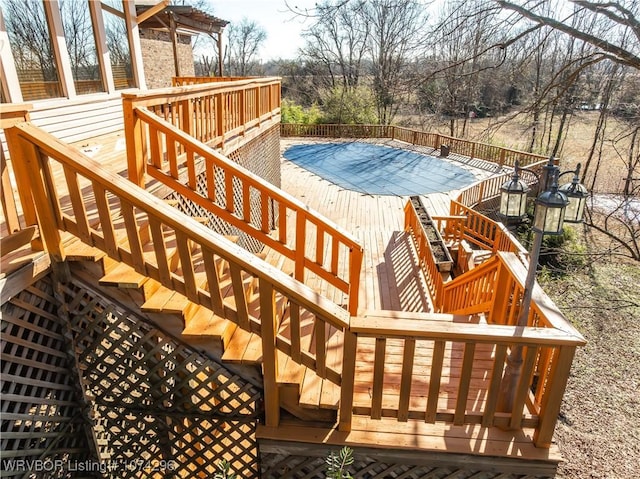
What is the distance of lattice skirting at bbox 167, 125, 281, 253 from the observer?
4977 millimetres

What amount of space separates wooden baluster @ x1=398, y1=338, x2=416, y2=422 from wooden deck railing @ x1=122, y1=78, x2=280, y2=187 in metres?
2.67

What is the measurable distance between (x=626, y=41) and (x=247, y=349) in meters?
10.0

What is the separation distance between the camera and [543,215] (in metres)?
2.44

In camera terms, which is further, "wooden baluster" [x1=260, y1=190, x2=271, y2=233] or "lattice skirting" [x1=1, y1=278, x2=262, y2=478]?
"wooden baluster" [x1=260, y1=190, x2=271, y2=233]

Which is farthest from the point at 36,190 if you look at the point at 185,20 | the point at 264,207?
the point at 185,20

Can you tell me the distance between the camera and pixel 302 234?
361 centimetres

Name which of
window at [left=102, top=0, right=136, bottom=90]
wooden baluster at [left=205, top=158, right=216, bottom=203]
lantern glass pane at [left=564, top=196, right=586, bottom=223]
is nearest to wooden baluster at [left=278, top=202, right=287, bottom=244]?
wooden baluster at [left=205, top=158, right=216, bottom=203]

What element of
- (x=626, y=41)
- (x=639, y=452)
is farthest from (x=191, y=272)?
(x=626, y=41)

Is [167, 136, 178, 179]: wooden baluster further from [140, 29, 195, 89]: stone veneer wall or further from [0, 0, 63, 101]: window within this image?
[140, 29, 195, 89]: stone veneer wall

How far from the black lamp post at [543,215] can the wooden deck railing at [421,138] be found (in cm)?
1425

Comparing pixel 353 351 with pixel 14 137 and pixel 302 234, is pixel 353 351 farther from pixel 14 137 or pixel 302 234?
pixel 14 137

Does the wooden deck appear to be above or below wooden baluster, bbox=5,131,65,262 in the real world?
below

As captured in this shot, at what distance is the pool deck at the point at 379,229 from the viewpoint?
6539 mm

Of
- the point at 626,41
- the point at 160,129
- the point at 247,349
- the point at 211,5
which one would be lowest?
the point at 247,349
